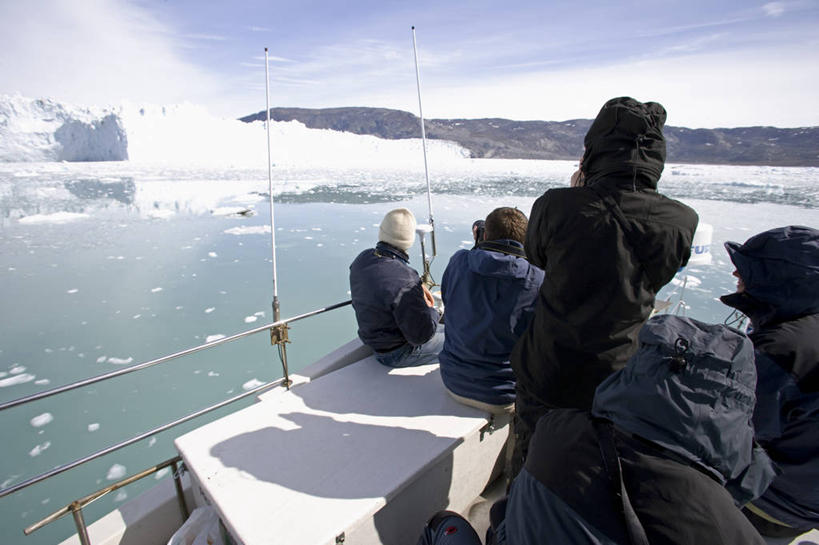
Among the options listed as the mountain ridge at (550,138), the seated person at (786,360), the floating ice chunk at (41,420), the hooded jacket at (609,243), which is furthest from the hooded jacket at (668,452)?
the mountain ridge at (550,138)

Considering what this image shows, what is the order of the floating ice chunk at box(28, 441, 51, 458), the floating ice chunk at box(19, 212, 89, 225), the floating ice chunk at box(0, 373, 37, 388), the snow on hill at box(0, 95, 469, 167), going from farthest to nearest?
the snow on hill at box(0, 95, 469, 167) → the floating ice chunk at box(19, 212, 89, 225) → the floating ice chunk at box(0, 373, 37, 388) → the floating ice chunk at box(28, 441, 51, 458)

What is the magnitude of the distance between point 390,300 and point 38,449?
3360mm

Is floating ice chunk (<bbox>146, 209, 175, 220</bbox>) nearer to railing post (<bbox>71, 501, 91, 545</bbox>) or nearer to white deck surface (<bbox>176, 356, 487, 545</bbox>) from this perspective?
white deck surface (<bbox>176, 356, 487, 545</bbox>)

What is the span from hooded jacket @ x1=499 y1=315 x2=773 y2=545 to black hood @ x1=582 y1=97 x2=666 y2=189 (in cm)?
54

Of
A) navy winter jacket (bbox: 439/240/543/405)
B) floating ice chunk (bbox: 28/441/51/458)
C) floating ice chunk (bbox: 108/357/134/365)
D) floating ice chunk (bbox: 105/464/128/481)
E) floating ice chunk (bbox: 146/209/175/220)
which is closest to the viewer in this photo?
navy winter jacket (bbox: 439/240/543/405)

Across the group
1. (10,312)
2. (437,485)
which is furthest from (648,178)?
(10,312)

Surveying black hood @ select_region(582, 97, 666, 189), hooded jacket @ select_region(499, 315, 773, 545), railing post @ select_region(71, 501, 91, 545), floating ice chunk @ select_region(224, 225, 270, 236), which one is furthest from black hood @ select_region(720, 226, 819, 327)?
floating ice chunk @ select_region(224, 225, 270, 236)

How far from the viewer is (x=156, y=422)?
354cm

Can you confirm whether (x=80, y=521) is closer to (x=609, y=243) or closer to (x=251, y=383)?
(x=609, y=243)

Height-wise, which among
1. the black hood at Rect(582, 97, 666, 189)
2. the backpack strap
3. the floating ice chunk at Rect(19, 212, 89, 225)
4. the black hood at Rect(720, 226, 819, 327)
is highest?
the floating ice chunk at Rect(19, 212, 89, 225)

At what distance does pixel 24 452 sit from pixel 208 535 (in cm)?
295

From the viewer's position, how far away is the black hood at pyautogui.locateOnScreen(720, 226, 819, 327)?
122 centimetres

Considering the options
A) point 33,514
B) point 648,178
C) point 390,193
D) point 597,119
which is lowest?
point 33,514

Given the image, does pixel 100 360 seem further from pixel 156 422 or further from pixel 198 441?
pixel 198 441
